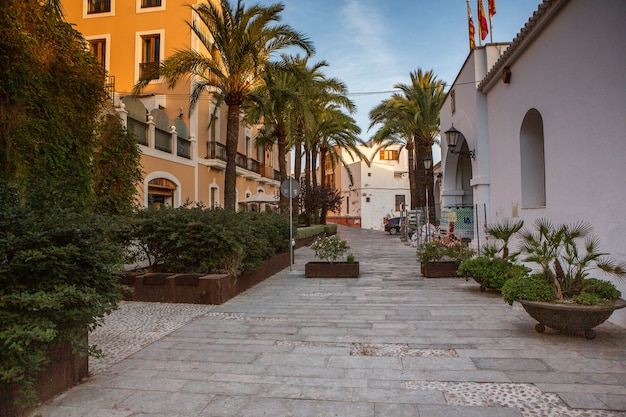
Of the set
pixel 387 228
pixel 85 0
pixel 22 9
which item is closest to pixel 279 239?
pixel 22 9

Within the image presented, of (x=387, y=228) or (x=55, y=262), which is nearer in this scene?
(x=55, y=262)

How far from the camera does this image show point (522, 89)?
344 inches

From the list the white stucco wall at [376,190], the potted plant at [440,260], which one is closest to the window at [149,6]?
the potted plant at [440,260]

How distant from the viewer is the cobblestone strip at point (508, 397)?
9.92 feet

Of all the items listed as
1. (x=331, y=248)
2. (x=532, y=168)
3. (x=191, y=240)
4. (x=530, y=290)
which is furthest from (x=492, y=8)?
(x=191, y=240)

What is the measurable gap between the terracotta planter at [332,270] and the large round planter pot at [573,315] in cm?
562

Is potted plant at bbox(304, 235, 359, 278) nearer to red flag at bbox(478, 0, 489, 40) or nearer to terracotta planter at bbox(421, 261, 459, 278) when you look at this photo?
terracotta planter at bbox(421, 261, 459, 278)

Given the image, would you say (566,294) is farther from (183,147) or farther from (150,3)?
(150,3)

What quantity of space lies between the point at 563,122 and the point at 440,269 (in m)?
4.40

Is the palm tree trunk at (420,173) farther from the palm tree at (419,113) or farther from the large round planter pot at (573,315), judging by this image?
the large round planter pot at (573,315)

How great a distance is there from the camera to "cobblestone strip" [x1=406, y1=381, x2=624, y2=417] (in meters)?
Result: 3.02

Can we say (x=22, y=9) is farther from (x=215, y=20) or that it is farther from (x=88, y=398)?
(x=88, y=398)

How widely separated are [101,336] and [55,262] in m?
2.39

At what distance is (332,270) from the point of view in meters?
10.3
